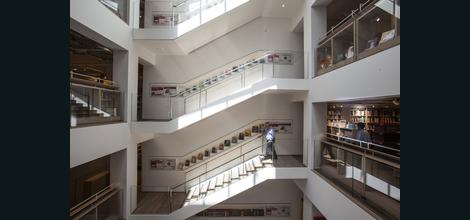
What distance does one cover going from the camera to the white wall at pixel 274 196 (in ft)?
32.9

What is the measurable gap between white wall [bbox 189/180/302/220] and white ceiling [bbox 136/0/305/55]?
5607mm

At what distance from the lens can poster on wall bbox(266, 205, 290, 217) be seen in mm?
10039

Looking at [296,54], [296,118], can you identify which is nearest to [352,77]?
[296,54]

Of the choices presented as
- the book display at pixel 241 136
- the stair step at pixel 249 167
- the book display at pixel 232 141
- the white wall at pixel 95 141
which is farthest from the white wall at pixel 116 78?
the book display at pixel 241 136

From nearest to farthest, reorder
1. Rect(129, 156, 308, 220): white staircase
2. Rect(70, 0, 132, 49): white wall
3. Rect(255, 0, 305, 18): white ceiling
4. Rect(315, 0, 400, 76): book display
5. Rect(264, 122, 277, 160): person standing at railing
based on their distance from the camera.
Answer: Rect(315, 0, 400, 76): book display, Rect(70, 0, 132, 49): white wall, Rect(129, 156, 308, 220): white staircase, Rect(264, 122, 277, 160): person standing at railing, Rect(255, 0, 305, 18): white ceiling

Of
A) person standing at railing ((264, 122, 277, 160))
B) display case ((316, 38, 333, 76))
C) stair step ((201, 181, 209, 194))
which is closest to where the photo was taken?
display case ((316, 38, 333, 76))

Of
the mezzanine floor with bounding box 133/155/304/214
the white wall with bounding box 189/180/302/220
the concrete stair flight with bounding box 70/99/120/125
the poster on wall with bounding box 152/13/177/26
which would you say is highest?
the poster on wall with bounding box 152/13/177/26

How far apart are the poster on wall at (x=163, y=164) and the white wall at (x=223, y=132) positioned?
0.18 m

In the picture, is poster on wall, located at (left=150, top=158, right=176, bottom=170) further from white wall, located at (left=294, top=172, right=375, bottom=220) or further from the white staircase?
white wall, located at (left=294, top=172, right=375, bottom=220)

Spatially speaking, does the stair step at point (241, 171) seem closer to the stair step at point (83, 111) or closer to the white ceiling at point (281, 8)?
the stair step at point (83, 111)

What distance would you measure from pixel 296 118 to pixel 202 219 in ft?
16.2

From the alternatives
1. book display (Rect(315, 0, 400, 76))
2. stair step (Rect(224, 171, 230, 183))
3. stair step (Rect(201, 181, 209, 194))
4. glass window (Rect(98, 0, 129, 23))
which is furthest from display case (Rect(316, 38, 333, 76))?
glass window (Rect(98, 0, 129, 23))

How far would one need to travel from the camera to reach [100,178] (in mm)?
8078

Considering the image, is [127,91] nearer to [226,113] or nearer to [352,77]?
[226,113]
